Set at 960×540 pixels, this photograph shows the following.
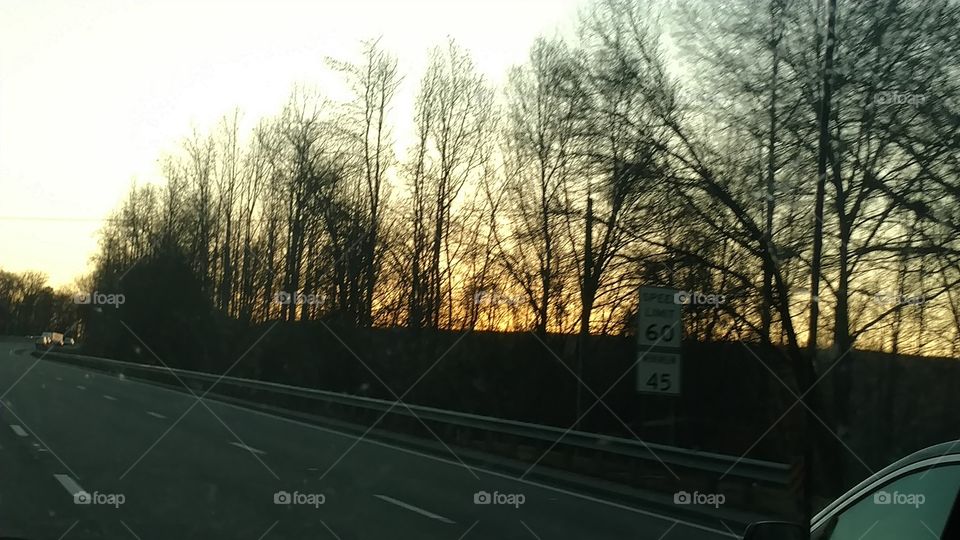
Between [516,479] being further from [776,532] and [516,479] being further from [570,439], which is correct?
[776,532]

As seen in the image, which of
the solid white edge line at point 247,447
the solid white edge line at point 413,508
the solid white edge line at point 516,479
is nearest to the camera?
the solid white edge line at point 413,508

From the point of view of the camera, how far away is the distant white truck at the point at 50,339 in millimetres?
63688

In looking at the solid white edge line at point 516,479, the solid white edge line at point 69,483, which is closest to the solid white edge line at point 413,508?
the solid white edge line at point 516,479

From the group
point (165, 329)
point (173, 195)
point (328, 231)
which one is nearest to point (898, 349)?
point (328, 231)

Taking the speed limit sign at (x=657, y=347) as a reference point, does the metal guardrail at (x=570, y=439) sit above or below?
below

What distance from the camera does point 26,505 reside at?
396 inches

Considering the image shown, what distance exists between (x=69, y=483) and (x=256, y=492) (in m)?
2.23

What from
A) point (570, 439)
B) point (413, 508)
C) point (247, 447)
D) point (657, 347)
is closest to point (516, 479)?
point (570, 439)

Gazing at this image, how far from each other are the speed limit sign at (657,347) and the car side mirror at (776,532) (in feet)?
39.4

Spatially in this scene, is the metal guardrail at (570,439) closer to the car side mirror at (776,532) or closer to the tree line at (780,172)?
the tree line at (780,172)

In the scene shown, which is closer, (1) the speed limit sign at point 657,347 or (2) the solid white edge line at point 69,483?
(2) the solid white edge line at point 69,483

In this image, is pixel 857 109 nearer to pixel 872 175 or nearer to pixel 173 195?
pixel 872 175

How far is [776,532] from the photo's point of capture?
308 centimetres

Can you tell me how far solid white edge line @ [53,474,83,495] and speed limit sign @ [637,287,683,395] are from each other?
320 inches
